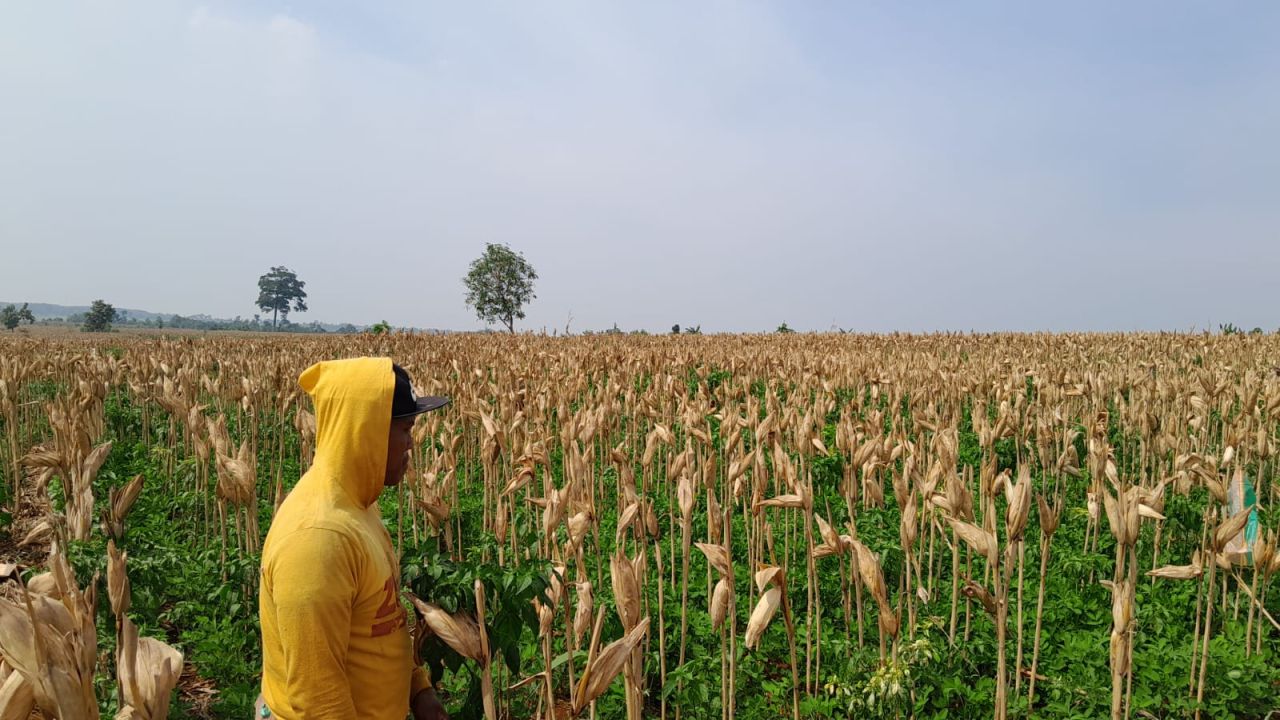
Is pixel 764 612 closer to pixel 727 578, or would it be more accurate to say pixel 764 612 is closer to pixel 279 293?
pixel 727 578

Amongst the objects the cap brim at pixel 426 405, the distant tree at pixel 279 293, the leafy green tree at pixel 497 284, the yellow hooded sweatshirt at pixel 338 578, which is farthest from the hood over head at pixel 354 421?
the distant tree at pixel 279 293

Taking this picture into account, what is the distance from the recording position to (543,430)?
23.0ft

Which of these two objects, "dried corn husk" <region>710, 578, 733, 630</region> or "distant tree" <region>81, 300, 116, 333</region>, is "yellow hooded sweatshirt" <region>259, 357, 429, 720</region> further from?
"distant tree" <region>81, 300, 116, 333</region>

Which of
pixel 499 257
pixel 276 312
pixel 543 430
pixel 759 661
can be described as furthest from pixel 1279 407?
pixel 276 312


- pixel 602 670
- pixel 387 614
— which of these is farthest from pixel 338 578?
pixel 602 670

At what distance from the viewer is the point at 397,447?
231 centimetres

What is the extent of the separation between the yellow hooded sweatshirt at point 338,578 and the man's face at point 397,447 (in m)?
0.12

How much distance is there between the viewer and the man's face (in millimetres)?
2281

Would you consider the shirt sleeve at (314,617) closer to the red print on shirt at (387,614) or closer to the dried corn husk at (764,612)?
the red print on shirt at (387,614)

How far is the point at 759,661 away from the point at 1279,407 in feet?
19.3

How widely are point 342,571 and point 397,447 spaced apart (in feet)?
1.50

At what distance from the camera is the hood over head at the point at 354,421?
6.83 ft

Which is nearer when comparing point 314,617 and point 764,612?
point 314,617

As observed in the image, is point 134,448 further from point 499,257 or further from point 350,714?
point 499,257
